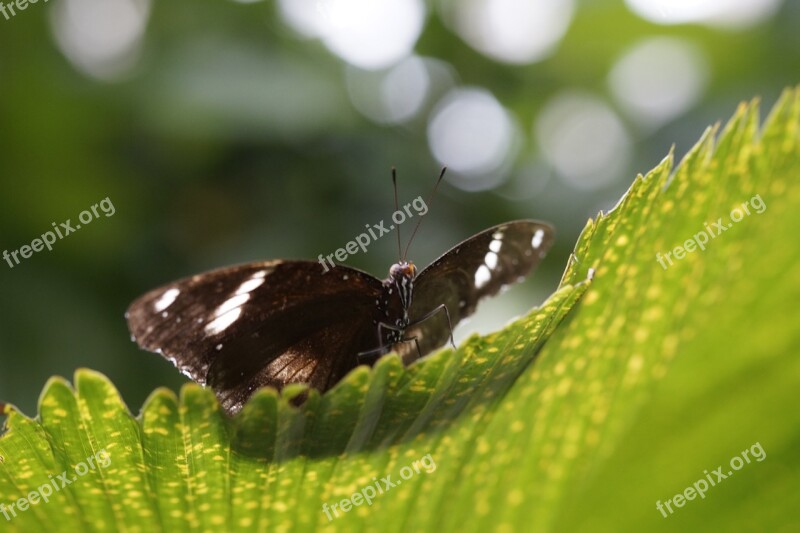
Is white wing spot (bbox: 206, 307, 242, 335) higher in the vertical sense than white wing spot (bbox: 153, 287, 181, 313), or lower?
lower

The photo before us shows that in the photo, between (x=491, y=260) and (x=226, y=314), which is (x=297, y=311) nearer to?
(x=226, y=314)

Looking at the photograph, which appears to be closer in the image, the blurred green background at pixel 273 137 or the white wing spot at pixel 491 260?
the white wing spot at pixel 491 260

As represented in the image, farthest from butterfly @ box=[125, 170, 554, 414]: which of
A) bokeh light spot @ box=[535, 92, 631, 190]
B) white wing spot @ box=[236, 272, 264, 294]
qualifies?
bokeh light spot @ box=[535, 92, 631, 190]

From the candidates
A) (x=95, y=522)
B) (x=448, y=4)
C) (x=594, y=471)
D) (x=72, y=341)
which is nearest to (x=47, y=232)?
(x=72, y=341)

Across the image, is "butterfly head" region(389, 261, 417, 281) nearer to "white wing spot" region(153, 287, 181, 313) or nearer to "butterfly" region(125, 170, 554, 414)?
"butterfly" region(125, 170, 554, 414)

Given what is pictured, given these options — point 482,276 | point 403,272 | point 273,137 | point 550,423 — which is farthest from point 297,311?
point 273,137

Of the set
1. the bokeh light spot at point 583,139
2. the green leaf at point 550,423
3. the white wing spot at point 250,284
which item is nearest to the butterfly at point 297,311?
the white wing spot at point 250,284

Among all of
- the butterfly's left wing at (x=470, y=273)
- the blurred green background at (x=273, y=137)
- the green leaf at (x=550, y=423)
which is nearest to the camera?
the green leaf at (x=550, y=423)

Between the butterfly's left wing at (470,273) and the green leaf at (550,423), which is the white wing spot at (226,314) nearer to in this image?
the butterfly's left wing at (470,273)
